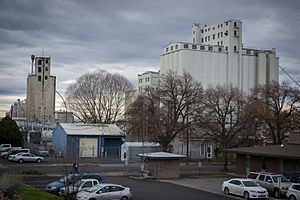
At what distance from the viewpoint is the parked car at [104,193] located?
25828 mm

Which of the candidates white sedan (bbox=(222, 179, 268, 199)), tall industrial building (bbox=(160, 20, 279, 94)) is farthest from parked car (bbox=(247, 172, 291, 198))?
tall industrial building (bbox=(160, 20, 279, 94))

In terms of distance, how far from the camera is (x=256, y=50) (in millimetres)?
123812

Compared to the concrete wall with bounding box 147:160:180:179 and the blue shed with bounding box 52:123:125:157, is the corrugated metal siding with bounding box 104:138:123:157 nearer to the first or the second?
the blue shed with bounding box 52:123:125:157

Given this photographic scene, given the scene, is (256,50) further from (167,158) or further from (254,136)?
(167,158)

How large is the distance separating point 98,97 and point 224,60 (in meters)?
Result: 38.8

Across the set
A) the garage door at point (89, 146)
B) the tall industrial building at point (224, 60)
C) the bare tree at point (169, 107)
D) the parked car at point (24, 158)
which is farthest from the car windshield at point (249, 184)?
the tall industrial building at point (224, 60)

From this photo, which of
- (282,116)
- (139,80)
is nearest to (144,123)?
(282,116)

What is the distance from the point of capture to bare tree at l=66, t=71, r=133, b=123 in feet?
293

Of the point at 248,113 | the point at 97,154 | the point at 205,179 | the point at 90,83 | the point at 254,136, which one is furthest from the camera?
the point at 90,83

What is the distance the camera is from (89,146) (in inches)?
2916

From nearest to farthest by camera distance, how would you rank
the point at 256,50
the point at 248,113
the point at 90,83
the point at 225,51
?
the point at 248,113 → the point at 90,83 → the point at 225,51 → the point at 256,50

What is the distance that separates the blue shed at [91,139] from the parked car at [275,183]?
39143mm

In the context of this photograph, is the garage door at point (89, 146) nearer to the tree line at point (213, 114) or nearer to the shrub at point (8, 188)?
the tree line at point (213, 114)

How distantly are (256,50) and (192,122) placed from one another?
65.8 meters
